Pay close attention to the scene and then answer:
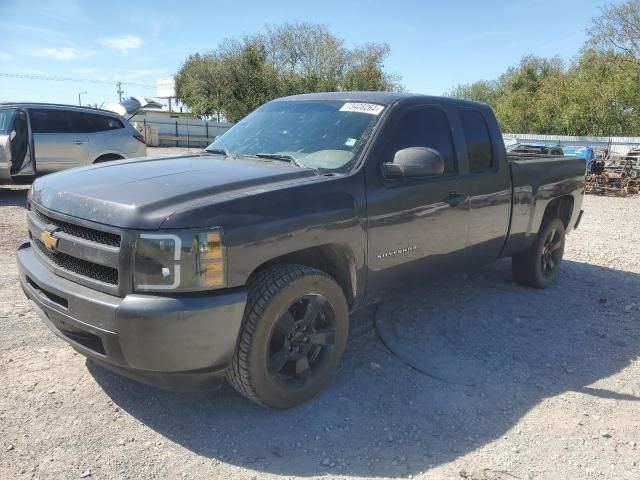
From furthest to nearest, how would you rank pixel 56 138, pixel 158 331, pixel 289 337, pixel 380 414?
pixel 56 138 < pixel 380 414 < pixel 289 337 < pixel 158 331

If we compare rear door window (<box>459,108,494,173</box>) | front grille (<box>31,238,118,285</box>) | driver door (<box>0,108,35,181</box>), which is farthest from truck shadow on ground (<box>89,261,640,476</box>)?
driver door (<box>0,108,35,181</box>)

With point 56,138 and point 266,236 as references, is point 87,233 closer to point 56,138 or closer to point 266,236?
point 266,236

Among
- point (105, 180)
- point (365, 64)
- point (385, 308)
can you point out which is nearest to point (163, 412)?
point (105, 180)

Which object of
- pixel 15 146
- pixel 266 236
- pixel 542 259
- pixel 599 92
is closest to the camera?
pixel 266 236

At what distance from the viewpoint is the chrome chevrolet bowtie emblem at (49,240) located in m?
2.91

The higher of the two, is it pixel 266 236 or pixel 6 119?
pixel 6 119

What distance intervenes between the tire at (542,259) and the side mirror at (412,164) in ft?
7.99

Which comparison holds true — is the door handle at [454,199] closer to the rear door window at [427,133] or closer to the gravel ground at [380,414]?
the rear door window at [427,133]

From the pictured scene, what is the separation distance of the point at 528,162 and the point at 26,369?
454 centimetres

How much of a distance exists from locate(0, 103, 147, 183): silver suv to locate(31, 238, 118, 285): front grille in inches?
300

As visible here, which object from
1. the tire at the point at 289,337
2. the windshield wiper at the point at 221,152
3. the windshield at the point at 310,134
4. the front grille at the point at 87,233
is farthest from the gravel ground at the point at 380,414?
the windshield wiper at the point at 221,152

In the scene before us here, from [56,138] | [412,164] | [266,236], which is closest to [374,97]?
[412,164]

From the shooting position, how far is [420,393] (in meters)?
3.44

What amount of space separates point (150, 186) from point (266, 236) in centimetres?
71
